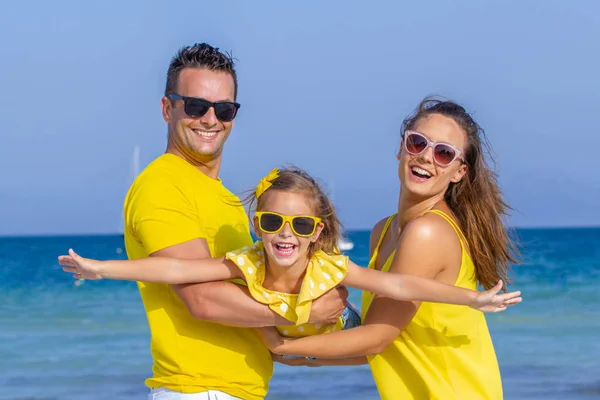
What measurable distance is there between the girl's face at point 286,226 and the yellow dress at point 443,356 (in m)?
0.45

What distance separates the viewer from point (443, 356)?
3.87 meters

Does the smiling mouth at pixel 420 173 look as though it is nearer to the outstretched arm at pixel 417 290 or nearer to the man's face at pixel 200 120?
the outstretched arm at pixel 417 290

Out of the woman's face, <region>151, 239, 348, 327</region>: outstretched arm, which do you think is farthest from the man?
the woman's face

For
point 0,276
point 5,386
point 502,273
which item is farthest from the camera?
point 0,276

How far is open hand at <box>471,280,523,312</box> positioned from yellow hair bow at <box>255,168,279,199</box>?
40.0 inches

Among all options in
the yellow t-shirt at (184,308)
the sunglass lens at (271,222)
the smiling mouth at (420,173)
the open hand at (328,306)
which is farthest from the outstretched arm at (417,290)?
the yellow t-shirt at (184,308)

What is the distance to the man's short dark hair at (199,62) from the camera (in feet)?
13.5

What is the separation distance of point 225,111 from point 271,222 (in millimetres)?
668

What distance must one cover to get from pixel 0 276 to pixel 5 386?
22450mm

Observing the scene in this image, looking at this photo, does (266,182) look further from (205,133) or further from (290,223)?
(205,133)

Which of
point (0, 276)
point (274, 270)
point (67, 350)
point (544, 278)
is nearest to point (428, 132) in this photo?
point (274, 270)

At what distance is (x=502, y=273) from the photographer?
407 centimetres

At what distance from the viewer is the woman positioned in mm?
3842

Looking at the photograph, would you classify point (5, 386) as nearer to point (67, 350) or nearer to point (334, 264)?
point (67, 350)
